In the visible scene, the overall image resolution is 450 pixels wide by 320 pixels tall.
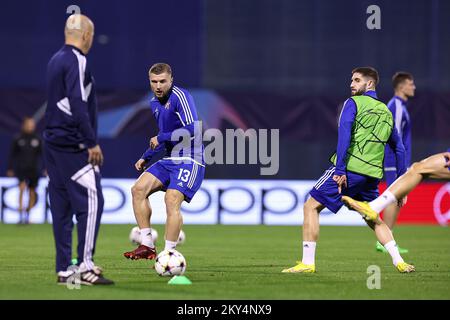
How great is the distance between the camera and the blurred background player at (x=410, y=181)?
9.04m

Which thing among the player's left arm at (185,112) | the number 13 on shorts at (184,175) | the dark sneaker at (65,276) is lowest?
the dark sneaker at (65,276)

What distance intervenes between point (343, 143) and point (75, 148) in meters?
2.85

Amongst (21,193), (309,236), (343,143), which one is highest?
(343,143)

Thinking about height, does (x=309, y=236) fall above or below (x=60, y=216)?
below

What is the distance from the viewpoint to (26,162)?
20.1m

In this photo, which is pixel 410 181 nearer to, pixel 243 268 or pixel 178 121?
pixel 243 268

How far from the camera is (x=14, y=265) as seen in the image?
1038 cm

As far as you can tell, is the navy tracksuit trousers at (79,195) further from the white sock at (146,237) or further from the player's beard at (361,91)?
the player's beard at (361,91)

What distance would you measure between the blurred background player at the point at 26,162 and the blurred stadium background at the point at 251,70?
76 centimetres

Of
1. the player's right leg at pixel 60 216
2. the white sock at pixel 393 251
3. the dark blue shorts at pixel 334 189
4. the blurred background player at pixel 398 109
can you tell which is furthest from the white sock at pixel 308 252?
the blurred background player at pixel 398 109

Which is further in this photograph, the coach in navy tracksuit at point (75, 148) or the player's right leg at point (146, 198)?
the player's right leg at point (146, 198)

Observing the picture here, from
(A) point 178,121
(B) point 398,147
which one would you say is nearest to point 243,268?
(A) point 178,121

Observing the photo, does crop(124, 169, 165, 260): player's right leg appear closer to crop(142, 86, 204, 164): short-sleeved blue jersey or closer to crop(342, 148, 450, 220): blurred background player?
crop(142, 86, 204, 164): short-sleeved blue jersey

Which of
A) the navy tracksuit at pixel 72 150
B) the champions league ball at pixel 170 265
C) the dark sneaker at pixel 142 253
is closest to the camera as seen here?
the navy tracksuit at pixel 72 150
